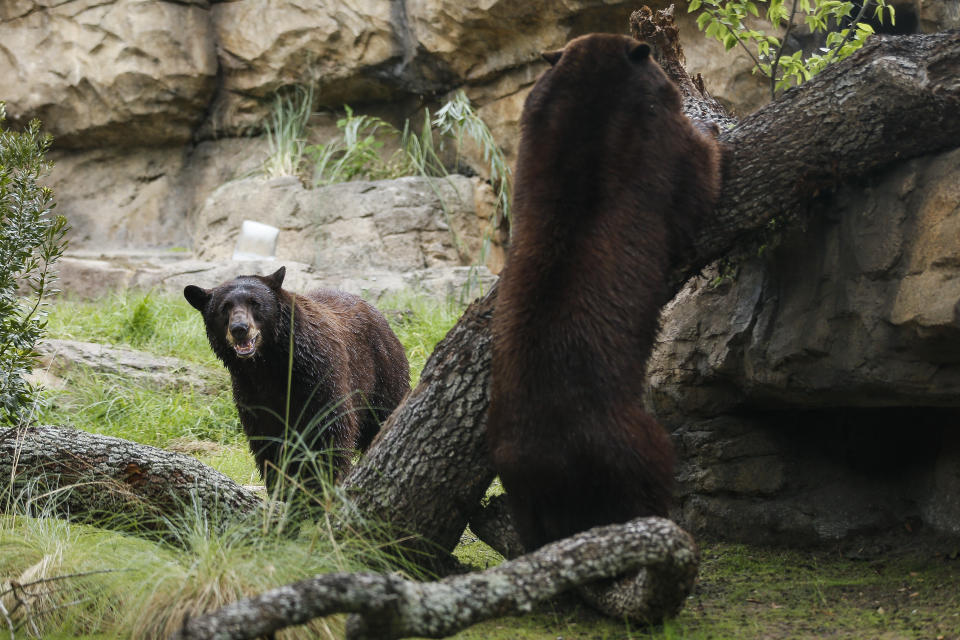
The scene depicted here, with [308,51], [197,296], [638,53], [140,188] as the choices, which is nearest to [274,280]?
[197,296]

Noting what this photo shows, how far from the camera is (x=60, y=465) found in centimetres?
439

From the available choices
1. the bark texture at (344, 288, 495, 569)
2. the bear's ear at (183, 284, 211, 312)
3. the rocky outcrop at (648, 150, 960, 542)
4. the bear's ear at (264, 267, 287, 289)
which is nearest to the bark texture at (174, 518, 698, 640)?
the bark texture at (344, 288, 495, 569)

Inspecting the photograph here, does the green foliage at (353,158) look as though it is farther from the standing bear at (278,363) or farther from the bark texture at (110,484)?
the bark texture at (110,484)

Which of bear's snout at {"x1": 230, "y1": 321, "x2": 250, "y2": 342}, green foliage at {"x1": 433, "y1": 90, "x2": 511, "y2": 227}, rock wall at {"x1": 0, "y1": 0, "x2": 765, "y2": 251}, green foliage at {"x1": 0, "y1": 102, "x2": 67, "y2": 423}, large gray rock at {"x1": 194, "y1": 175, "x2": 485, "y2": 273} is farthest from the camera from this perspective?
rock wall at {"x1": 0, "y1": 0, "x2": 765, "y2": 251}

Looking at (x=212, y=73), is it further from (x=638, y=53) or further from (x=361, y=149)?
(x=638, y=53)

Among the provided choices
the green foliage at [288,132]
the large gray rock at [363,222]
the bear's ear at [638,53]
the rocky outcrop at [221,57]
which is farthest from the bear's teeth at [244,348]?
the rocky outcrop at [221,57]

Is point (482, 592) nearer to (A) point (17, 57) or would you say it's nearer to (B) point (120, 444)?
(B) point (120, 444)

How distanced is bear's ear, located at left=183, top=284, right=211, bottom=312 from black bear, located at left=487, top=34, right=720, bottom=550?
99.7 inches

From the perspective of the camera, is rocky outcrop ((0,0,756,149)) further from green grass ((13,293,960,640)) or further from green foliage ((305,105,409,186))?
green grass ((13,293,960,640))

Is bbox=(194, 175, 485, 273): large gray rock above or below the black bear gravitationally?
above

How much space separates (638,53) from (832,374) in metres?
1.78

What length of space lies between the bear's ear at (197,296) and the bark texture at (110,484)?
1.51 metres

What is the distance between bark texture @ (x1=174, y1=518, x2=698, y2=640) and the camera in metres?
2.59

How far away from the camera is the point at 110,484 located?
432cm
